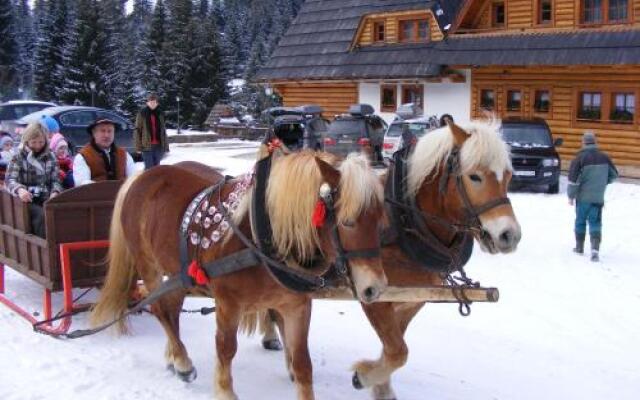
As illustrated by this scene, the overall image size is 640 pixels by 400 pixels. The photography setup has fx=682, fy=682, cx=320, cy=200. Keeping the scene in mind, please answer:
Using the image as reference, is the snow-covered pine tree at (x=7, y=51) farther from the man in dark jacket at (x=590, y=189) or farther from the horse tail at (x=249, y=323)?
the horse tail at (x=249, y=323)

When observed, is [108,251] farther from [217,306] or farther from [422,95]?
[422,95]

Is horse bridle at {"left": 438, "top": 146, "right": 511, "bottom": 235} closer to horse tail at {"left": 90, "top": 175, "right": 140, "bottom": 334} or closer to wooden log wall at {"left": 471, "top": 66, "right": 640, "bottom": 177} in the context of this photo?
horse tail at {"left": 90, "top": 175, "right": 140, "bottom": 334}

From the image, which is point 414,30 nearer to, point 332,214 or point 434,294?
point 434,294

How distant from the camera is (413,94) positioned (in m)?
24.0

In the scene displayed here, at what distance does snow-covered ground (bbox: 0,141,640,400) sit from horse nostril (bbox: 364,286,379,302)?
58.6 inches

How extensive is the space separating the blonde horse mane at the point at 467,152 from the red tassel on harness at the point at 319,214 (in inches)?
40.7

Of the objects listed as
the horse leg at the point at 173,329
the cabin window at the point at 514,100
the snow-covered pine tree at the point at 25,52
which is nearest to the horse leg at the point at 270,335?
the horse leg at the point at 173,329

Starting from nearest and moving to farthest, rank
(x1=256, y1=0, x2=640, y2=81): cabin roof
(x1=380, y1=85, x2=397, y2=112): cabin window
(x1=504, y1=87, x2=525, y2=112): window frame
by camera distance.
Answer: (x1=256, y1=0, x2=640, y2=81): cabin roof
(x1=504, y1=87, x2=525, y2=112): window frame
(x1=380, y1=85, x2=397, y2=112): cabin window

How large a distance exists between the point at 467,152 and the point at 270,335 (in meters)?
2.48

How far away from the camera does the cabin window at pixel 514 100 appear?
2086 centimetres

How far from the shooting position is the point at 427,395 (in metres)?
4.72

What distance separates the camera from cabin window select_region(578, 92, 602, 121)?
19047 millimetres

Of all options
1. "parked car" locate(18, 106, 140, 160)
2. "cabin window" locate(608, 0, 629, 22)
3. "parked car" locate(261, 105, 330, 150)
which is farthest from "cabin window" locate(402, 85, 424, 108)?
"parked car" locate(18, 106, 140, 160)

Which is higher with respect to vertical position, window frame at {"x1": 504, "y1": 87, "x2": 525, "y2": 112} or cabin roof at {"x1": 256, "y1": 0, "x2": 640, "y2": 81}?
cabin roof at {"x1": 256, "y1": 0, "x2": 640, "y2": 81}
